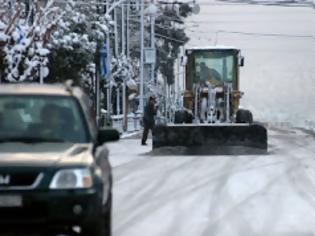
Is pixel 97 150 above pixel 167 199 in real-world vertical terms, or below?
above

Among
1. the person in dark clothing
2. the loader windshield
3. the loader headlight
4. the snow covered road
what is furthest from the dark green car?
the person in dark clothing

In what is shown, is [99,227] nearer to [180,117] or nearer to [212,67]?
[180,117]

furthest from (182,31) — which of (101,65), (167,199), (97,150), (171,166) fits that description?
(97,150)

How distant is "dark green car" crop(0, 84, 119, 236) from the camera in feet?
26.5

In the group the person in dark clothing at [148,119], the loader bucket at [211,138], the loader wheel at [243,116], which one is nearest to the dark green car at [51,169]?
the loader bucket at [211,138]

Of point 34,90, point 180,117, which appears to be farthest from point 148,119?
point 34,90

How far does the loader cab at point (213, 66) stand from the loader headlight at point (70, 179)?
22154 mm

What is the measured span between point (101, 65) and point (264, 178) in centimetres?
1759

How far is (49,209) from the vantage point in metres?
8.09

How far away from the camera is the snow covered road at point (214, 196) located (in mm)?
11609

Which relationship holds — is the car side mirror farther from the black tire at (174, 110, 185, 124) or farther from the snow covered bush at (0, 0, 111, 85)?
the black tire at (174, 110, 185, 124)

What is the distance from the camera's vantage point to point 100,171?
859 centimetres

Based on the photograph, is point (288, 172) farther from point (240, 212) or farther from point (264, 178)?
point (240, 212)

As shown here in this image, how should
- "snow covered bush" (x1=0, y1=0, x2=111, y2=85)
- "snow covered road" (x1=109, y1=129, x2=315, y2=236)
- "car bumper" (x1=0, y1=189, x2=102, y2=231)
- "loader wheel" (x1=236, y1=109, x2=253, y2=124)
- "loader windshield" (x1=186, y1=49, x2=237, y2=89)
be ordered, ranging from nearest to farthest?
"car bumper" (x1=0, y1=189, x2=102, y2=231) → "snow covered road" (x1=109, y1=129, x2=315, y2=236) → "snow covered bush" (x1=0, y1=0, x2=111, y2=85) → "loader wheel" (x1=236, y1=109, x2=253, y2=124) → "loader windshield" (x1=186, y1=49, x2=237, y2=89)
